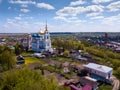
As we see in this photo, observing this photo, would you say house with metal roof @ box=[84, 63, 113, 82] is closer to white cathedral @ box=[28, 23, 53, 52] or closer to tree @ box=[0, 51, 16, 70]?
tree @ box=[0, 51, 16, 70]

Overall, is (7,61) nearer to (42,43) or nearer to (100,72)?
(100,72)

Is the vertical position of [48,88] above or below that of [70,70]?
above

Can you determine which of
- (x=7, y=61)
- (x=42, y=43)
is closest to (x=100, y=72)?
(x=7, y=61)

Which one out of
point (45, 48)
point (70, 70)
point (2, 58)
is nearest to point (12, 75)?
point (2, 58)

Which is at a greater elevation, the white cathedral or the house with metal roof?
the white cathedral

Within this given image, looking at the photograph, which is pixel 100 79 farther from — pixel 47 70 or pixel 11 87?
pixel 11 87

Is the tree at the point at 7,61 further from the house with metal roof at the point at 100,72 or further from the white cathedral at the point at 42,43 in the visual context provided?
the white cathedral at the point at 42,43

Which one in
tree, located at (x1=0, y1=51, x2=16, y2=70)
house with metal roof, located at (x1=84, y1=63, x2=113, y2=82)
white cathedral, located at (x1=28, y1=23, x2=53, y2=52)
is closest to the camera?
house with metal roof, located at (x1=84, y1=63, x2=113, y2=82)

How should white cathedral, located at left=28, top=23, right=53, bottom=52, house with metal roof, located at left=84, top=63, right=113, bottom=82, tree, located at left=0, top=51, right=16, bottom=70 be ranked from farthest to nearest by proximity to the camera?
white cathedral, located at left=28, top=23, right=53, bottom=52 → tree, located at left=0, top=51, right=16, bottom=70 → house with metal roof, located at left=84, top=63, right=113, bottom=82

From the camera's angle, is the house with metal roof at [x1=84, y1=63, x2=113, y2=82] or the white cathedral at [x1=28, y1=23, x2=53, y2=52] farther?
the white cathedral at [x1=28, y1=23, x2=53, y2=52]

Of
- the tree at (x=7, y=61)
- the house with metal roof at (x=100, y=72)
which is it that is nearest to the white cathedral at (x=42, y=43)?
the tree at (x=7, y=61)

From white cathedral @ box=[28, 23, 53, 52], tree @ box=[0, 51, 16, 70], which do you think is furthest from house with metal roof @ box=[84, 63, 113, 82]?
white cathedral @ box=[28, 23, 53, 52]
